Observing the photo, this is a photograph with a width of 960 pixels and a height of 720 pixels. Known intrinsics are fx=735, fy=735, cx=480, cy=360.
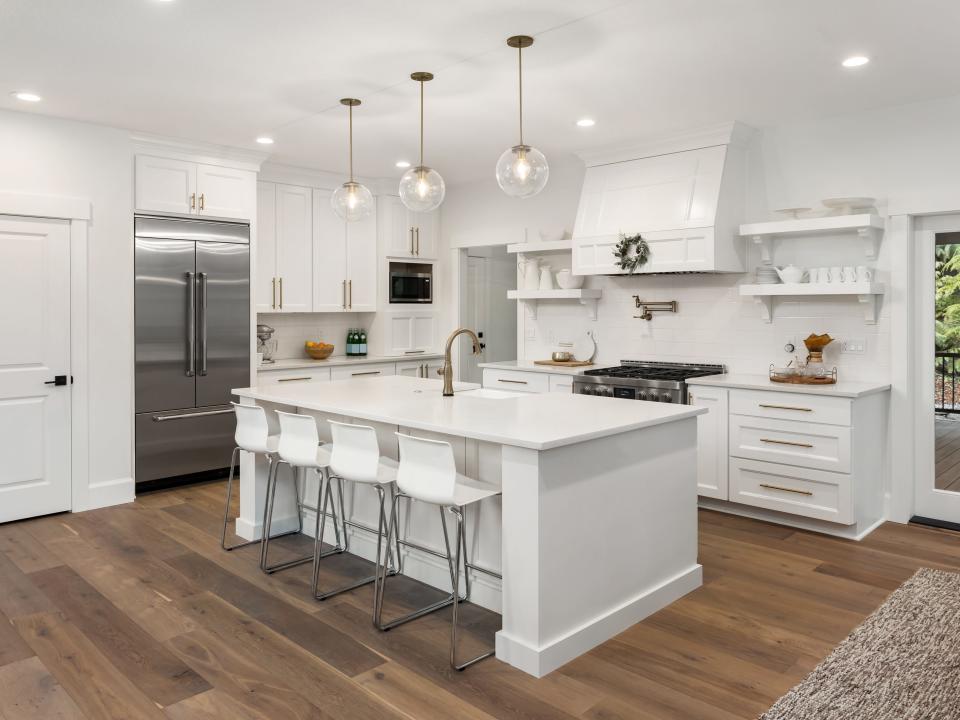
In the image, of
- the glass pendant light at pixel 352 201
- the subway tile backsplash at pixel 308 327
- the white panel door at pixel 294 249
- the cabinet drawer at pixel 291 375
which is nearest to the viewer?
the glass pendant light at pixel 352 201

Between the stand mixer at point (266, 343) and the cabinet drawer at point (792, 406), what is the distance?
3849mm

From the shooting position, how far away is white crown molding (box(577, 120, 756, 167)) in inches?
196

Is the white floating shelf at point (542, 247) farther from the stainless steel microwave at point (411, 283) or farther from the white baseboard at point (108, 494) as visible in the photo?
the white baseboard at point (108, 494)

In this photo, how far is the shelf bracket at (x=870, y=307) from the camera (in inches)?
182

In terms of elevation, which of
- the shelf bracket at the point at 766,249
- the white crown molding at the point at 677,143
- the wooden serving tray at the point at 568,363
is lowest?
the wooden serving tray at the point at 568,363

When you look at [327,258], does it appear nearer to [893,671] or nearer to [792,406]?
[792,406]

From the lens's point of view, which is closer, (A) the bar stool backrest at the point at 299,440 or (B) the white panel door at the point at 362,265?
(A) the bar stool backrest at the point at 299,440

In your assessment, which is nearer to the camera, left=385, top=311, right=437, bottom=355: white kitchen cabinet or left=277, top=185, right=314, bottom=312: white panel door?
left=277, top=185, right=314, bottom=312: white panel door

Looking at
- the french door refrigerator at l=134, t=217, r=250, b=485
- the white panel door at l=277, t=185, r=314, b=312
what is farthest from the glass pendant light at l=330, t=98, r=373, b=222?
the white panel door at l=277, t=185, r=314, b=312

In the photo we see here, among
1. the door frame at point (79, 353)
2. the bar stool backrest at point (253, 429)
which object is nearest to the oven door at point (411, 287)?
the door frame at point (79, 353)

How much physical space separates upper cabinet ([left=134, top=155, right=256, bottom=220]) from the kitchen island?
2182 mm

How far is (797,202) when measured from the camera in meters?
5.02

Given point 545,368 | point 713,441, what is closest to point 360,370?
point 545,368

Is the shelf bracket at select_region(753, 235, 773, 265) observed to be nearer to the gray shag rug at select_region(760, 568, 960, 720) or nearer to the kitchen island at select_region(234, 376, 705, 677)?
the kitchen island at select_region(234, 376, 705, 677)
